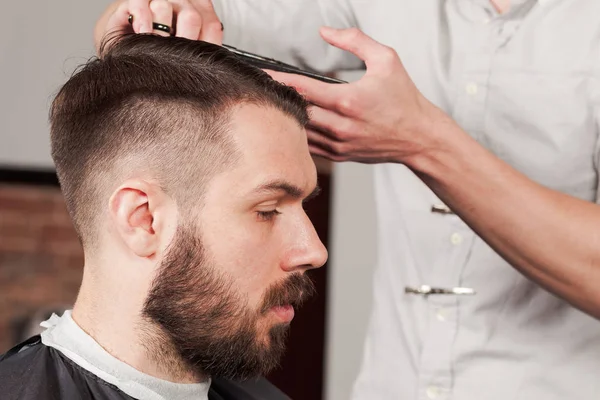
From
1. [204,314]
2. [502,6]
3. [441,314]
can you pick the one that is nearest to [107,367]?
[204,314]

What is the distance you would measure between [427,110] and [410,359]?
0.64 metres

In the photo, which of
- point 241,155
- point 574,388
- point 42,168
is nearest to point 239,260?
point 241,155

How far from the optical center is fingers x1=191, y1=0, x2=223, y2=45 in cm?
175

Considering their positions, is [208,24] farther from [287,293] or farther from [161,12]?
[287,293]

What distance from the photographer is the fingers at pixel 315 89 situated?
5.04ft

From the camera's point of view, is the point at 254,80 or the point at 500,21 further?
the point at 500,21

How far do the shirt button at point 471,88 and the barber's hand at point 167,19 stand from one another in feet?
1.82

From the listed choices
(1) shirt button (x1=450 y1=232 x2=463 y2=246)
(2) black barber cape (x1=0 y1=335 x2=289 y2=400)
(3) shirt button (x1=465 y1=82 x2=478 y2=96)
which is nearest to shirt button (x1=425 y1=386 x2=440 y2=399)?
(1) shirt button (x1=450 y1=232 x2=463 y2=246)

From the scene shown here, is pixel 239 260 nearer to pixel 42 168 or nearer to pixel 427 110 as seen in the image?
pixel 427 110

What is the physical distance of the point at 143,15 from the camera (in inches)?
65.5

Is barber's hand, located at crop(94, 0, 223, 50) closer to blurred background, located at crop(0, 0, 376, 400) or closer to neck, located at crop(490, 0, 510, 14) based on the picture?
neck, located at crop(490, 0, 510, 14)

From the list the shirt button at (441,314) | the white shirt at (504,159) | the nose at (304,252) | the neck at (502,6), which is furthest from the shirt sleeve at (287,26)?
the nose at (304,252)

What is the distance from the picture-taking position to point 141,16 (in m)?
1.66

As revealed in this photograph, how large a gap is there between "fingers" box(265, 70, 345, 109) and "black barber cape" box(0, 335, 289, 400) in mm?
583
